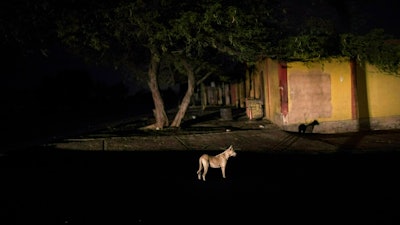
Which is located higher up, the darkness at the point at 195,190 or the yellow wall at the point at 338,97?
the yellow wall at the point at 338,97

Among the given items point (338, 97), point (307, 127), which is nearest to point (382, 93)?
point (338, 97)

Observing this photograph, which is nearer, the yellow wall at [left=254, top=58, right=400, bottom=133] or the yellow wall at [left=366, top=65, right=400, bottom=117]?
the yellow wall at [left=254, top=58, right=400, bottom=133]

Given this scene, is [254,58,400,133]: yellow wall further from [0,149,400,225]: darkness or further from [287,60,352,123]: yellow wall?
[0,149,400,225]: darkness

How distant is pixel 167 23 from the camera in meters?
12.8

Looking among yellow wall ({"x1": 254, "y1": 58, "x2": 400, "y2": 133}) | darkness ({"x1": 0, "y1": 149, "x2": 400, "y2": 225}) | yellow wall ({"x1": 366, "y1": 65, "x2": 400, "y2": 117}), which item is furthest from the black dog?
darkness ({"x1": 0, "y1": 149, "x2": 400, "y2": 225})

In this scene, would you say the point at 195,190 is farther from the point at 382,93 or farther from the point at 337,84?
the point at 382,93

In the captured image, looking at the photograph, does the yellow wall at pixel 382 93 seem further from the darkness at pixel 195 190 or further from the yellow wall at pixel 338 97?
the darkness at pixel 195 190

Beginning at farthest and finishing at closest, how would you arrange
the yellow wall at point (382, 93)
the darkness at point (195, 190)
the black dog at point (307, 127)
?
the yellow wall at point (382, 93) < the black dog at point (307, 127) < the darkness at point (195, 190)

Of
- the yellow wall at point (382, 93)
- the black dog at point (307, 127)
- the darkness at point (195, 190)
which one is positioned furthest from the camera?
the yellow wall at point (382, 93)

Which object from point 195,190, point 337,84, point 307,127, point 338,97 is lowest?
point 195,190

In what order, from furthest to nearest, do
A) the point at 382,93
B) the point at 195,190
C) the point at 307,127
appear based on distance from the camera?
1. the point at 382,93
2. the point at 307,127
3. the point at 195,190

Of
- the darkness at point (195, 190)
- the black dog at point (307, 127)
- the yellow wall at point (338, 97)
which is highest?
the yellow wall at point (338, 97)

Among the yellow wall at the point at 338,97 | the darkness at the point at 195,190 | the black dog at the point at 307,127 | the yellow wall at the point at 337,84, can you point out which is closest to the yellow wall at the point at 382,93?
the yellow wall at the point at 338,97

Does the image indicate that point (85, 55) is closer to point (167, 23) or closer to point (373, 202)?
point (167, 23)
